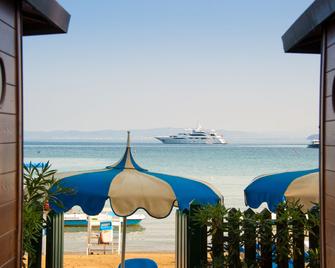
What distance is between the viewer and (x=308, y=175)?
4.66 meters

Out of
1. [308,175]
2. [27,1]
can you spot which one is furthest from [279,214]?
[27,1]

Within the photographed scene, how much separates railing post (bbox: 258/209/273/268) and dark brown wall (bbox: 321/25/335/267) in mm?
1365

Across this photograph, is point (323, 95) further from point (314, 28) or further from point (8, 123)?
point (8, 123)

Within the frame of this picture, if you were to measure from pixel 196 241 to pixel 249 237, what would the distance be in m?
0.52

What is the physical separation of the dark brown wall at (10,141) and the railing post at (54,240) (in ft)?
6.23

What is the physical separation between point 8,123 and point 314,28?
202 cm

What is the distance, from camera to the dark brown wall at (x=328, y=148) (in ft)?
9.21

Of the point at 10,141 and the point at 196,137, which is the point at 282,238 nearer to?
the point at 10,141

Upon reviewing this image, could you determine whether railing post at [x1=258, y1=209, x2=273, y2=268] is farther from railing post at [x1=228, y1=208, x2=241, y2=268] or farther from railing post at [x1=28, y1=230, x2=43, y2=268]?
railing post at [x1=28, y1=230, x2=43, y2=268]

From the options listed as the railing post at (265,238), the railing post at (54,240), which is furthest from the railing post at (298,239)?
the railing post at (54,240)

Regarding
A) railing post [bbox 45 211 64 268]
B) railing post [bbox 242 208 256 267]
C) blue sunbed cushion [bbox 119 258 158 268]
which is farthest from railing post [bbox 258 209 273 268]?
railing post [bbox 45 211 64 268]

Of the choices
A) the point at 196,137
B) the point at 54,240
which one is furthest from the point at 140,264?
the point at 196,137

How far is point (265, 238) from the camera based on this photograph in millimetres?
4418

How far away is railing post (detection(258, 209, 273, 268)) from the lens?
440 centimetres
